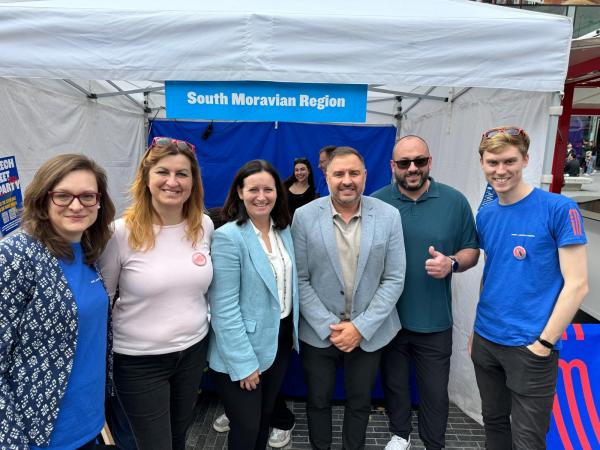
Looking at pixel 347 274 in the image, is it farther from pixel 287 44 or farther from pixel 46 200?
pixel 46 200

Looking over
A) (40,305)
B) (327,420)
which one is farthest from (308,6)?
(327,420)

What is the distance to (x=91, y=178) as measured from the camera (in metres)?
1.33

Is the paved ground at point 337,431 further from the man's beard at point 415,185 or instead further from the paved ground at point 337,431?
the man's beard at point 415,185

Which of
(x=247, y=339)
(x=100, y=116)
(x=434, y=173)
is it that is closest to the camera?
(x=247, y=339)

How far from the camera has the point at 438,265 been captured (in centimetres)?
188

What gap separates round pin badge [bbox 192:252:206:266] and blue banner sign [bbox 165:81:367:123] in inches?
32.0

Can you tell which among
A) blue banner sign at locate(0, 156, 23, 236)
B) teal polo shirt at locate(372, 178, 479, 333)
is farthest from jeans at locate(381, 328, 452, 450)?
blue banner sign at locate(0, 156, 23, 236)

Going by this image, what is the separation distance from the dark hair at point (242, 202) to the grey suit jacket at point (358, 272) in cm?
12

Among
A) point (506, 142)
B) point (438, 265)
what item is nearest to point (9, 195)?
point (438, 265)

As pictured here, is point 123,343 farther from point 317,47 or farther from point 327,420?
point 317,47

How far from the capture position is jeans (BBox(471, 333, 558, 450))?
5.72 feet

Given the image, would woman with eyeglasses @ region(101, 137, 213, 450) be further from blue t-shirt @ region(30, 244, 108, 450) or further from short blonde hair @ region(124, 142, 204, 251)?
blue t-shirt @ region(30, 244, 108, 450)

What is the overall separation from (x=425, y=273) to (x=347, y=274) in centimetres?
44

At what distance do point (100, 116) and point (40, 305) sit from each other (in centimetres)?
331
